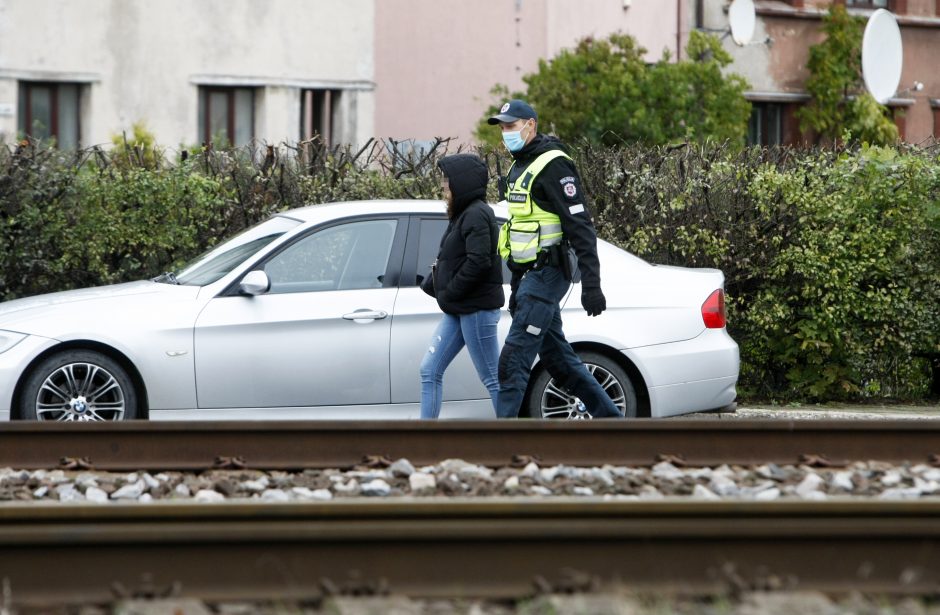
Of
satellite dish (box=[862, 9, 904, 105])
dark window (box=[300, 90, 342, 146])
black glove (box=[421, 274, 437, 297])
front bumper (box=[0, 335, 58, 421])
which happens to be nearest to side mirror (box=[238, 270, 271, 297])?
black glove (box=[421, 274, 437, 297])

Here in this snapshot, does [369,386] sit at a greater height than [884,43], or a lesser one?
lesser

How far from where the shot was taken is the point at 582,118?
77.5ft

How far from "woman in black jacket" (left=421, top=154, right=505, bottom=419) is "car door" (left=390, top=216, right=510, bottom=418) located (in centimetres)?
44

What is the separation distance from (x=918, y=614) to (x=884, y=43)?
2039cm

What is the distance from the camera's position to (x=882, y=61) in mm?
24203

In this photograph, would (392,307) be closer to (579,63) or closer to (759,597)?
(759,597)

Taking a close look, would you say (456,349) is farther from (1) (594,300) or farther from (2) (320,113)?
(2) (320,113)

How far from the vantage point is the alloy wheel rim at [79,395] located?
8.73 m

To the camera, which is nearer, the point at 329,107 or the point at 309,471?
the point at 309,471

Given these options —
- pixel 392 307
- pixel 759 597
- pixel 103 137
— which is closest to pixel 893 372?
pixel 392 307

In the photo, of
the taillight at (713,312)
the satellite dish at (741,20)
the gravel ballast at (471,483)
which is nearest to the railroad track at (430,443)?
the gravel ballast at (471,483)

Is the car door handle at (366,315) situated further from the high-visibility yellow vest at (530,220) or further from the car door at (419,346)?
the high-visibility yellow vest at (530,220)

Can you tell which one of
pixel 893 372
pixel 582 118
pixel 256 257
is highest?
pixel 582 118

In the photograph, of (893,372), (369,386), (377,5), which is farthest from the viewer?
(377,5)
